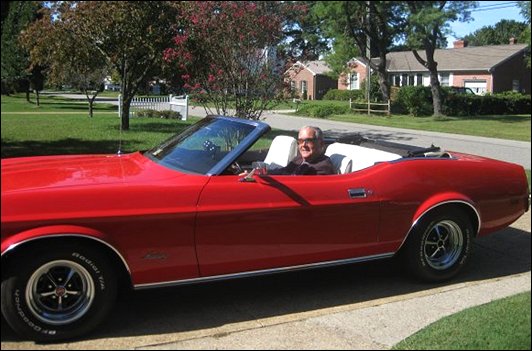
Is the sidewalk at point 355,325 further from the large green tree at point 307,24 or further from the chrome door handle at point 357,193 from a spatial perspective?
the large green tree at point 307,24

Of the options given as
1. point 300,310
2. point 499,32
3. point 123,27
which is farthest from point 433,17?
point 123,27

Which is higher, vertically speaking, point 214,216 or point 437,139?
point 437,139

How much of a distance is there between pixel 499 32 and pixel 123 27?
3.51m

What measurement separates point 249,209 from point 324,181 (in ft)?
2.27

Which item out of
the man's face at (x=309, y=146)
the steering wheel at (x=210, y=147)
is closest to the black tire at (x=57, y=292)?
the steering wheel at (x=210, y=147)

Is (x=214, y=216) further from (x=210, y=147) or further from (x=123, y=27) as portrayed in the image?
(x=123, y=27)

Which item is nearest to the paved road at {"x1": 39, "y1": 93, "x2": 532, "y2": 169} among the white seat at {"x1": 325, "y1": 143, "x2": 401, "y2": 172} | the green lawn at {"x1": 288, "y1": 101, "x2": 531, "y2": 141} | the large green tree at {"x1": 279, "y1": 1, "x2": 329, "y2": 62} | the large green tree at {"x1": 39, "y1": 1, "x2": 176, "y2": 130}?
the green lawn at {"x1": 288, "y1": 101, "x2": 531, "y2": 141}

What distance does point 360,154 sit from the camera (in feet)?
16.6

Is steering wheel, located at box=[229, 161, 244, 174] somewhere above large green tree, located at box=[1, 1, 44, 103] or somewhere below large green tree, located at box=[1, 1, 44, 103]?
below

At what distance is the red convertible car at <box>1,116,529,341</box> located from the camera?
336 cm

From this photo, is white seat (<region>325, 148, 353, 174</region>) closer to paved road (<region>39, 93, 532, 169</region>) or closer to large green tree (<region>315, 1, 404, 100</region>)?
large green tree (<region>315, 1, 404, 100</region>)

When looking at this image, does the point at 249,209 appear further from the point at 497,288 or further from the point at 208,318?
the point at 497,288

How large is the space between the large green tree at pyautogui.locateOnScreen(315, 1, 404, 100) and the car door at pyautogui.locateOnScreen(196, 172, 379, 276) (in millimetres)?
1001

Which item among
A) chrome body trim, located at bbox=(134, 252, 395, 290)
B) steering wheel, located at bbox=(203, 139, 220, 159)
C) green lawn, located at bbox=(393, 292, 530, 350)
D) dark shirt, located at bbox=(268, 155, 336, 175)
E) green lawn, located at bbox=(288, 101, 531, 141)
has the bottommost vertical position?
green lawn, located at bbox=(393, 292, 530, 350)
